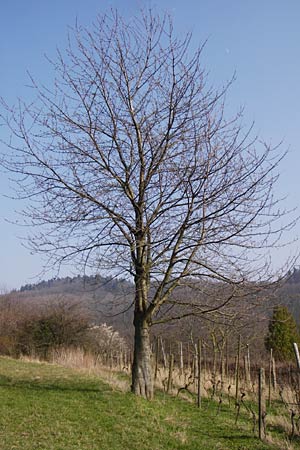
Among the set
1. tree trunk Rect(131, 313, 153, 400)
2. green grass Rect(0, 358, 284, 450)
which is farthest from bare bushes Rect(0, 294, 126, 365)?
tree trunk Rect(131, 313, 153, 400)

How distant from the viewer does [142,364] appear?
10.4 meters

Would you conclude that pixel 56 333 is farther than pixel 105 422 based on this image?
Yes

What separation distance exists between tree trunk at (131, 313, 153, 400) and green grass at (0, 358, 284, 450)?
0.31m

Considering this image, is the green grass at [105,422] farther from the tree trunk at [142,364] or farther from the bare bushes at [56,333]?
the bare bushes at [56,333]

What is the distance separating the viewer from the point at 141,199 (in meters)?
10.4

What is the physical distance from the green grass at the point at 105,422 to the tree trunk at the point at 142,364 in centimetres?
31

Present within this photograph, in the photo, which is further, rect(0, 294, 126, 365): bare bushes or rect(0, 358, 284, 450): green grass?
rect(0, 294, 126, 365): bare bushes

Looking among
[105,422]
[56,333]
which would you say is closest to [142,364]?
[105,422]

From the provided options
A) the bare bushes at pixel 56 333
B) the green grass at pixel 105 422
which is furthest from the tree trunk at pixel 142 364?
the bare bushes at pixel 56 333

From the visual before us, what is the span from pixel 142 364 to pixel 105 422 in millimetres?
2562

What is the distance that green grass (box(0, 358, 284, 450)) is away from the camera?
22.1ft

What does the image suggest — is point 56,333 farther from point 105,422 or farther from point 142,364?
point 105,422

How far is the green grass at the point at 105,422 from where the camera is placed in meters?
6.75

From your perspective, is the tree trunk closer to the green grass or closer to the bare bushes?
the green grass
